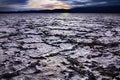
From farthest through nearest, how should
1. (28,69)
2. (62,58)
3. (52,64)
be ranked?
1. (62,58)
2. (52,64)
3. (28,69)

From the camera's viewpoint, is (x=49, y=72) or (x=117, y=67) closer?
(x=49, y=72)

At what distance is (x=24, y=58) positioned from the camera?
1.94 metres

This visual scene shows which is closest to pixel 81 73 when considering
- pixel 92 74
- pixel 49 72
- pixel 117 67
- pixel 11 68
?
pixel 92 74

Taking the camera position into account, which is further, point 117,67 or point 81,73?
point 117,67

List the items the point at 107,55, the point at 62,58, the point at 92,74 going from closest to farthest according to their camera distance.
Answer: the point at 92,74, the point at 62,58, the point at 107,55

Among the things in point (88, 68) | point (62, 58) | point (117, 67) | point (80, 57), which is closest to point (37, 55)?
point (62, 58)

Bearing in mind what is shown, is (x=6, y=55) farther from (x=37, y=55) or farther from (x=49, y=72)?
(x=49, y=72)

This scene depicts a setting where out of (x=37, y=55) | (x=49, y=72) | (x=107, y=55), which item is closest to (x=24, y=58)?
(x=37, y=55)

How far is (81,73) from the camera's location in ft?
4.94

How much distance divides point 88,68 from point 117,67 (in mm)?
255

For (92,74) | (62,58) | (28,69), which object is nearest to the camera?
(92,74)

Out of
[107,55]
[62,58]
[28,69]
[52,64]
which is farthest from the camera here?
[107,55]

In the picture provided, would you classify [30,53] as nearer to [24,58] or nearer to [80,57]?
[24,58]

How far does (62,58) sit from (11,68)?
1.68ft
